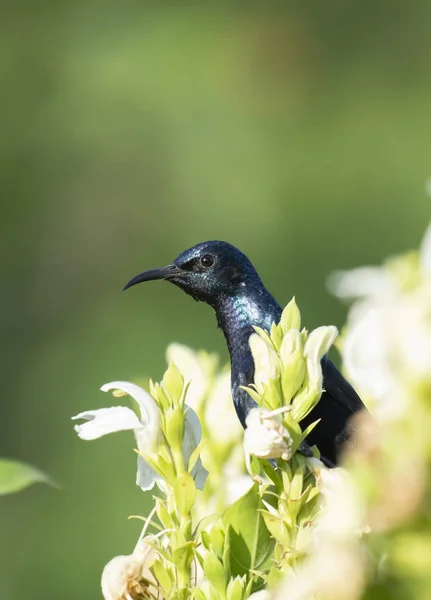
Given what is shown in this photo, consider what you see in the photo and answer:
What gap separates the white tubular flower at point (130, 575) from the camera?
2.43 ft

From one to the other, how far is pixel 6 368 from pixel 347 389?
3786 mm

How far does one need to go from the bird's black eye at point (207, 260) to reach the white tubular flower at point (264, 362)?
2.30 ft

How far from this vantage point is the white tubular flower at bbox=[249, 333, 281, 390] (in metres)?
0.73

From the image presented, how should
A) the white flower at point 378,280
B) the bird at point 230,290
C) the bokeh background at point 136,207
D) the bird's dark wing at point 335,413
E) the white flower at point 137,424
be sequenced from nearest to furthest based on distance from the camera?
1. the white flower at point 378,280
2. the white flower at point 137,424
3. the bird's dark wing at point 335,413
4. the bird at point 230,290
5. the bokeh background at point 136,207

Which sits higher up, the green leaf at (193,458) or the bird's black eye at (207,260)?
the bird's black eye at (207,260)

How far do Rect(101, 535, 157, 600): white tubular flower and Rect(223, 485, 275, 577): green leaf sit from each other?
2.6 inches

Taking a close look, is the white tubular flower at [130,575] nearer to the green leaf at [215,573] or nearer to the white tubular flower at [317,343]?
the green leaf at [215,573]

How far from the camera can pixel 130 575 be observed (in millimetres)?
749

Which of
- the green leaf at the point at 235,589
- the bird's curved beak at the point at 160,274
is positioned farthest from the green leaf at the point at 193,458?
the bird's curved beak at the point at 160,274

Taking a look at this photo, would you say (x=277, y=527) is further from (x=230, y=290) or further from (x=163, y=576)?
(x=230, y=290)

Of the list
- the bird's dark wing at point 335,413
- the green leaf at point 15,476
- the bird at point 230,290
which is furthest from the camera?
the bird at point 230,290

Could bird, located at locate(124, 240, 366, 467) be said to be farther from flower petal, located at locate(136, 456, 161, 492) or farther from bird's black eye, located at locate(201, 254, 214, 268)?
flower petal, located at locate(136, 456, 161, 492)

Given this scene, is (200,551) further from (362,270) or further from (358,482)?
(358,482)

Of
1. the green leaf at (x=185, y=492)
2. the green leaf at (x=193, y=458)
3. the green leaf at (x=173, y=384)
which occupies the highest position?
the green leaf at (x=173, y=384)
